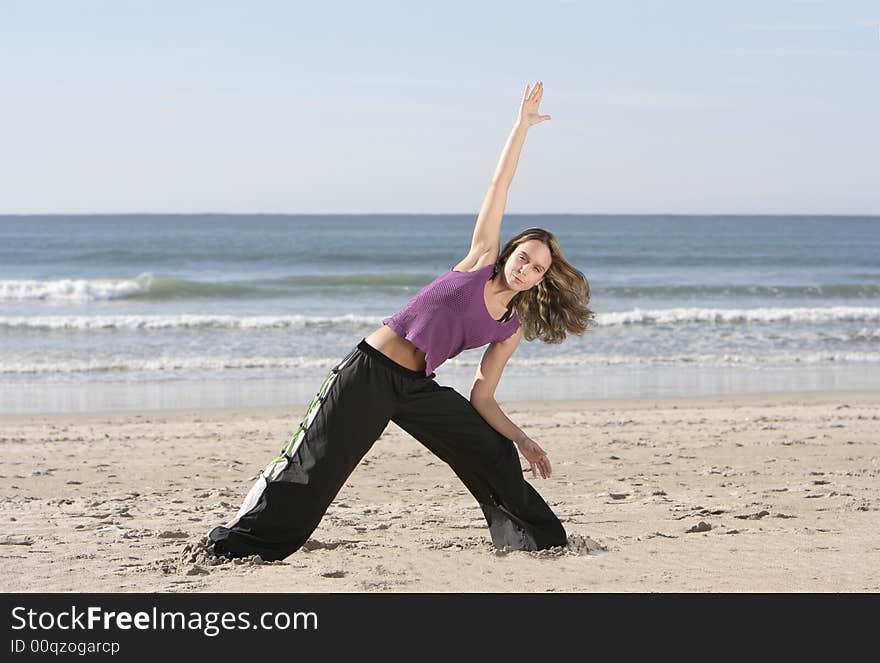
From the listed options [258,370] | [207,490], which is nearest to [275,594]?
[207,490]

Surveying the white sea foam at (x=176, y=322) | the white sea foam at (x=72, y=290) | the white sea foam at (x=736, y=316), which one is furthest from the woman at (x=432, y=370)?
the white sea foam at (x=72, y=290)

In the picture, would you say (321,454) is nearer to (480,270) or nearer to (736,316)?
(480,270)

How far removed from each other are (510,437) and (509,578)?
651mm

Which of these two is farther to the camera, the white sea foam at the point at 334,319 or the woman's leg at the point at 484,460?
the white sea foam at the point at 334,319

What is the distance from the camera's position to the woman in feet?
16.0

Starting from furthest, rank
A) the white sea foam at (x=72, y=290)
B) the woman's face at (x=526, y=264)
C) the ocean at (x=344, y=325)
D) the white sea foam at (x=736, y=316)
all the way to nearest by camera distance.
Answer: the white sea foam at (x=72, y=290) < the white sea foam at (x=736, y=316) < the ocean at (x=344, y=325) < the woman's face at (x=526, y=264)

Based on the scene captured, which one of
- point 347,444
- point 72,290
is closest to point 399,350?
point 347,444

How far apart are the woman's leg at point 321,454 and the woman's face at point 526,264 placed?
72 cm

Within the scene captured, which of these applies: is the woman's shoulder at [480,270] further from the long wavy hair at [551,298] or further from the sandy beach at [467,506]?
the sandy beach at [467,506]

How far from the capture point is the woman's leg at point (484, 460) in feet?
16.7
